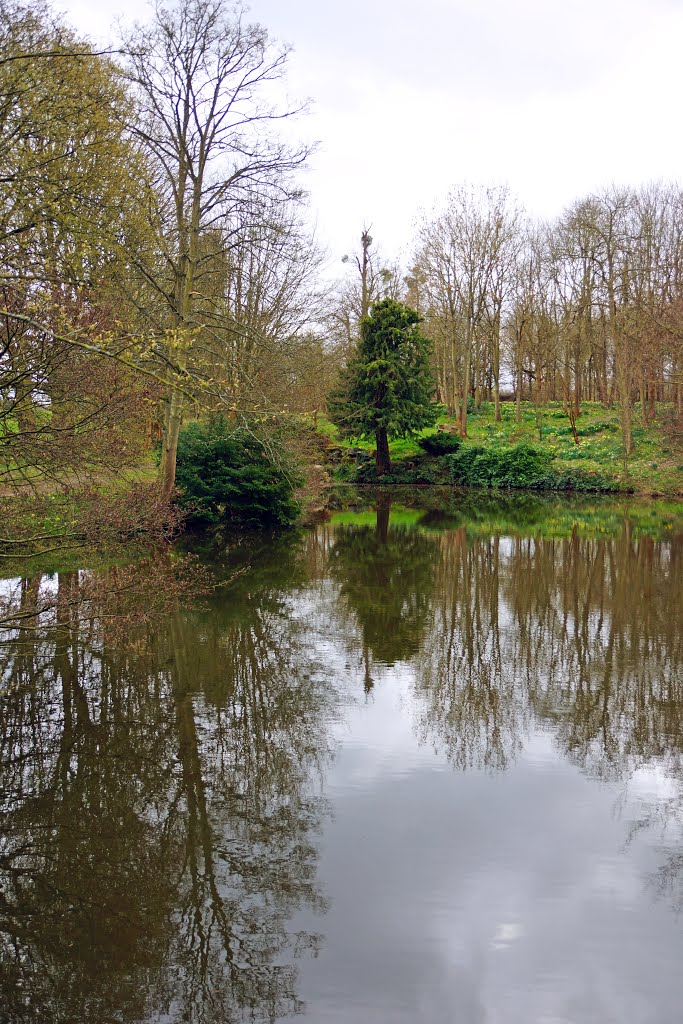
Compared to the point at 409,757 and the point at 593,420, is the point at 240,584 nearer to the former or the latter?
the point at 409,757

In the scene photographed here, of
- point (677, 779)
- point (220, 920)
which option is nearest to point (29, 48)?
point (220, 920)

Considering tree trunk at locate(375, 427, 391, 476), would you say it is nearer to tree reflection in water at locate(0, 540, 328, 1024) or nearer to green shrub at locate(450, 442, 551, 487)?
green shrub at locate(450, 442, 551, 487)

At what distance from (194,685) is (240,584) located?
5.81 meters

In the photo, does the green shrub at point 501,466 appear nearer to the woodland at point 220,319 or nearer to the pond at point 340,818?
the woodland at point 220,319

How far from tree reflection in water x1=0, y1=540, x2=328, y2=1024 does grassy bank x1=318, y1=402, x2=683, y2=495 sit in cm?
2419

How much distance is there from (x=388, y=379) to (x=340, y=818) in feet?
97.2

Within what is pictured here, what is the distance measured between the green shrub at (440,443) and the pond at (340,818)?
25.5m

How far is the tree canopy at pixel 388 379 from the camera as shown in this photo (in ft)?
114

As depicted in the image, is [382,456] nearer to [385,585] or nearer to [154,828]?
[385,585]

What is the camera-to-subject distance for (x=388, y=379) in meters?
34.5

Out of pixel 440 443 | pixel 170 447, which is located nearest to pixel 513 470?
pixel 440 443

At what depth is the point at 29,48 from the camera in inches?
392

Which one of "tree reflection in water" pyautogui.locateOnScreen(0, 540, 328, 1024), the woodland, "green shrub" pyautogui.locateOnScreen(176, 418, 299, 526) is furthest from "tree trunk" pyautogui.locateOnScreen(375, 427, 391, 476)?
"tree reflection in water" pyautogui.locateOnScreen(0, 540, 328, 1024)

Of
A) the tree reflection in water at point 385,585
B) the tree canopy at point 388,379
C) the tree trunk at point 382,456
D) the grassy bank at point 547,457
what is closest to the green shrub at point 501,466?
the grassy bank at point 547,457
